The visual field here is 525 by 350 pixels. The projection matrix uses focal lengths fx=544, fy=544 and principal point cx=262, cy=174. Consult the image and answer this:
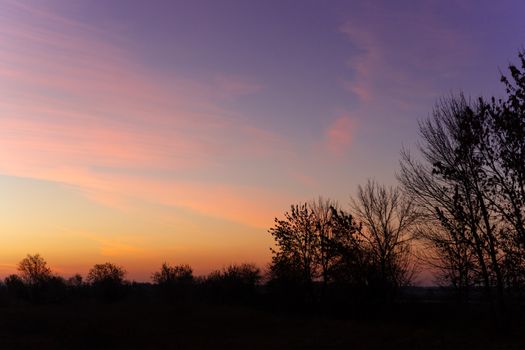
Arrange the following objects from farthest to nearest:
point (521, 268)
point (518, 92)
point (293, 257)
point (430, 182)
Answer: point (293, 257) → point (430, 182) → point (521, 268) → point (518, 92)

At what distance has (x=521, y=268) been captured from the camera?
68.8 ft

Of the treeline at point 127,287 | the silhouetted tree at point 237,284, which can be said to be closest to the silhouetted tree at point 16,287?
the treeline at point 127,287

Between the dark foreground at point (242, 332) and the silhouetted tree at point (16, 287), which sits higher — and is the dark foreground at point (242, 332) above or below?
below

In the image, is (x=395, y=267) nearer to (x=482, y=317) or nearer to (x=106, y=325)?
(x=482, y=317)

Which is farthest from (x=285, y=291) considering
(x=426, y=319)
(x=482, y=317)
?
(x=482, y=317)

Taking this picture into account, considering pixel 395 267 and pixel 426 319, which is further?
pixel 395 267

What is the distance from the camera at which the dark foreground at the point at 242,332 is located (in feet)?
93.9

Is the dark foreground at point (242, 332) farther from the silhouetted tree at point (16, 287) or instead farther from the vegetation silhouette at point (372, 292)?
the silhouetted tree at point (16, 287)

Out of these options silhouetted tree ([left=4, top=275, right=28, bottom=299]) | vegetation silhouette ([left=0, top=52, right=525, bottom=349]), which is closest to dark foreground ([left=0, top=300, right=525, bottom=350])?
vegetation silhouette ([left=0, top=52, right=525, bottom=349])

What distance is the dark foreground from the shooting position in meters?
28.6

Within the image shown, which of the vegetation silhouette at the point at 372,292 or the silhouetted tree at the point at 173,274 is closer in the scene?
the vegetation silhouette at the point at 372,292

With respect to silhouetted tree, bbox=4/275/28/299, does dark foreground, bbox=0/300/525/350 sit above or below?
below

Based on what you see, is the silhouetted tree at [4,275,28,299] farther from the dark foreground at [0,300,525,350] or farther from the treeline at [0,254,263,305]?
the dark foreground at [0,300,525,350]

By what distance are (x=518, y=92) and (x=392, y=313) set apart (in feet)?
106
